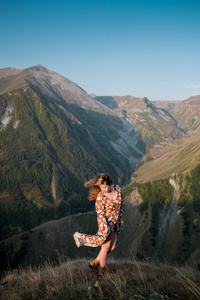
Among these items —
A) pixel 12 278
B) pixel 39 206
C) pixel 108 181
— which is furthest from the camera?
pixel 39 206

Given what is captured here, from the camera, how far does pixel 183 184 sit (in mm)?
85188

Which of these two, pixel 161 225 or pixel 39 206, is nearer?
pixel 161 225

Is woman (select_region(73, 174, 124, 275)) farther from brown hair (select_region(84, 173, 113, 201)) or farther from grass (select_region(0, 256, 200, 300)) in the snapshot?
grass (select_region(0, 256, 200, 300))

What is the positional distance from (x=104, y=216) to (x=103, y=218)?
0.08 meters

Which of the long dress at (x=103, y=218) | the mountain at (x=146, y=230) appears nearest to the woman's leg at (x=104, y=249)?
the long dress at (x=103, y=218)

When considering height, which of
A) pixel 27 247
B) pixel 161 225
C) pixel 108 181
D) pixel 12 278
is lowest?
pixel 27 247

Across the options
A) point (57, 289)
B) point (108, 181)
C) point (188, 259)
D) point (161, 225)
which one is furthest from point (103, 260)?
point (161, 225)

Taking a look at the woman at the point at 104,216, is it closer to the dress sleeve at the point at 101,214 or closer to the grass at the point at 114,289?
the dress sleeve at the point at 101,214

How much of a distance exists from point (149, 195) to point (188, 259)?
39.6m

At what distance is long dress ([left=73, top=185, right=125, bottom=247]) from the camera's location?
6934mm

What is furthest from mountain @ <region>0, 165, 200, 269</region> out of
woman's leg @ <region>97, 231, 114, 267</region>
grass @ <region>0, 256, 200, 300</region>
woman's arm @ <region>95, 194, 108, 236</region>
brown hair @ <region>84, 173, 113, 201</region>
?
brown hair @ <region>84, 173, 113, 201</region>

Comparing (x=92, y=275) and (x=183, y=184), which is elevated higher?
(x=92, y=275)

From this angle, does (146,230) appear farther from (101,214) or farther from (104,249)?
(101,214)

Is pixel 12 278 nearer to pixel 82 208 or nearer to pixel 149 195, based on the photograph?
pixel 149 195
